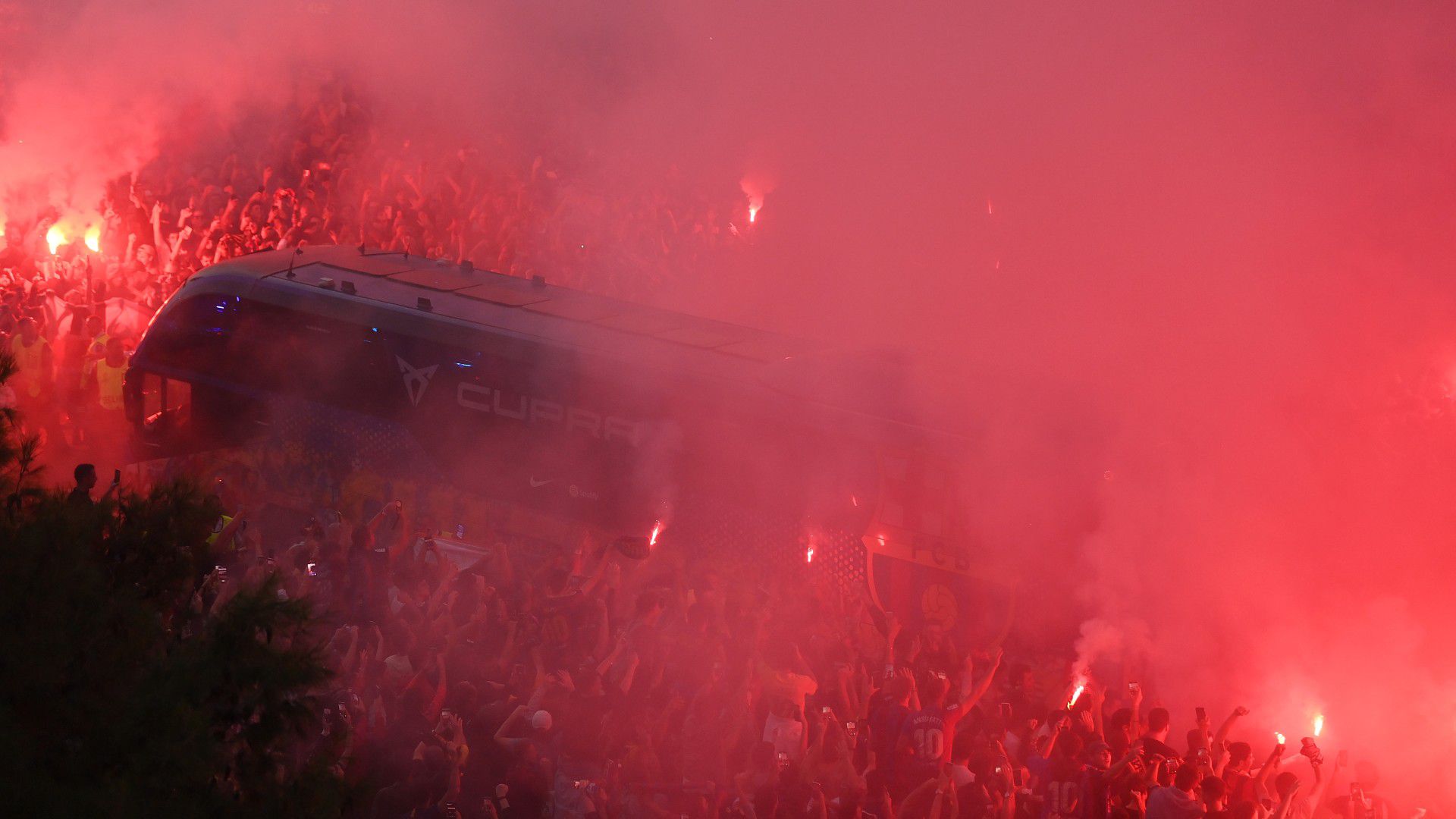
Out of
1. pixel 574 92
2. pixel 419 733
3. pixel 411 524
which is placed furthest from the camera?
pixel 574 92

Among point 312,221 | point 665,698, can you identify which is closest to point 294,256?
point 312,221

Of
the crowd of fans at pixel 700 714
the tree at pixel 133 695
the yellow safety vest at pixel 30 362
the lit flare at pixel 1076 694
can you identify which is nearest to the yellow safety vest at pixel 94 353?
the yellow safety vest at pixel 30 362

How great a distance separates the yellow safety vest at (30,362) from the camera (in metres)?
8.83

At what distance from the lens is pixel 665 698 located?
5.59 meters

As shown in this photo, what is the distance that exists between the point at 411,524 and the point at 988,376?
426 centimetres

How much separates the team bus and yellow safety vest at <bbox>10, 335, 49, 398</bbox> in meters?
1.01

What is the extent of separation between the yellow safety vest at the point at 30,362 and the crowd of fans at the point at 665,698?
2cm

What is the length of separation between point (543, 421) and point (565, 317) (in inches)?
32.4

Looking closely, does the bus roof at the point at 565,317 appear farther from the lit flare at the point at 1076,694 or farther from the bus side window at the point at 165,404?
the lit flare at the point at 1076,694

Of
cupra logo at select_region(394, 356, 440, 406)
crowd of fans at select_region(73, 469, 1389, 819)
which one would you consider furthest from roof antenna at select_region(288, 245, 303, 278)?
crowd of fans at select_region(73, 469, 1389, 819)

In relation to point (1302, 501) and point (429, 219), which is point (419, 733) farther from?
point (429, 219)

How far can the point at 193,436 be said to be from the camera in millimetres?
8609

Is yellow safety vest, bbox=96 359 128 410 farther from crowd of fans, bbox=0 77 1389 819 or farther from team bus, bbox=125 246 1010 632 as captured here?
team bus, bbox=125 246 1010 632

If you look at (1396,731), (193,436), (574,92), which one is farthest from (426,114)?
(1396,731)
